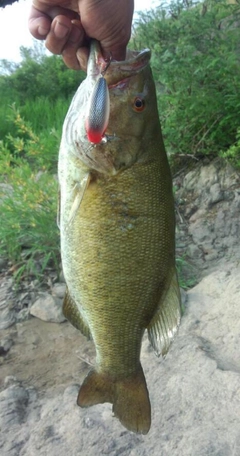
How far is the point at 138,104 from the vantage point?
170 cm

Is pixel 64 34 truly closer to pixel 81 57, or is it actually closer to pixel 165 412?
pixel 81 57

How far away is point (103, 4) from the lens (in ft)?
5.92

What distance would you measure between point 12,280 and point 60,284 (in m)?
0.40

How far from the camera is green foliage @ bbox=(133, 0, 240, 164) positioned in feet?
15.1

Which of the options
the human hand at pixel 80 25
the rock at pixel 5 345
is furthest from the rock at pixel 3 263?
the human hand at pixel 80 25

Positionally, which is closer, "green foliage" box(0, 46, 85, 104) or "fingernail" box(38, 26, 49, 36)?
"fingernail" box(38, 26, 49, 36)

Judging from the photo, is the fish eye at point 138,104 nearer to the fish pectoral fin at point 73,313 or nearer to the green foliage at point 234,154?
the fish pectoral fin at point 73,313

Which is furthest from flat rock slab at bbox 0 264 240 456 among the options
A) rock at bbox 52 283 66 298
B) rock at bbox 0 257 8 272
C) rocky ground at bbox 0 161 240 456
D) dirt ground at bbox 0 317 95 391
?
rock at bbox 0 257 8 272

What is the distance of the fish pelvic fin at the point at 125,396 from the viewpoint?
1.91 m

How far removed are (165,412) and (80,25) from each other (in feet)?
5.74

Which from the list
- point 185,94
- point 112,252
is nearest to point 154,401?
point 112,252

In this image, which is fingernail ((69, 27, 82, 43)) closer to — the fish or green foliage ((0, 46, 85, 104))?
the fish

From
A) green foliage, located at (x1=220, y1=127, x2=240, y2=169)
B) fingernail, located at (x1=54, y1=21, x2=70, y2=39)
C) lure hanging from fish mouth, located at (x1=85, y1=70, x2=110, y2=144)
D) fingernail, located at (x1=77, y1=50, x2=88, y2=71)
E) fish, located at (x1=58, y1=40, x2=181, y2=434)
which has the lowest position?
green foliage, located at (x1=220, y1=127, x2=240, y2=169)

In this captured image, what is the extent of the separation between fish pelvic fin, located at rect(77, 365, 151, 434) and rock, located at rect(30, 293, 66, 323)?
202 cm
